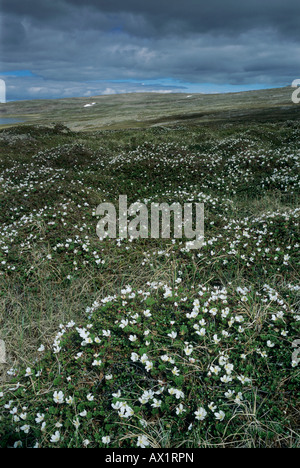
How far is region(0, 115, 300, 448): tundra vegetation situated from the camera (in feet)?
11.8

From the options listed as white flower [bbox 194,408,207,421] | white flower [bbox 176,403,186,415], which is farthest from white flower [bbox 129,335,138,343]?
white flower [bbox 194,408,207,421]

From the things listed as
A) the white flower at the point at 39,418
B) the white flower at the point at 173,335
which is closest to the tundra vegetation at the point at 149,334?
the white flower at the point at 39,418

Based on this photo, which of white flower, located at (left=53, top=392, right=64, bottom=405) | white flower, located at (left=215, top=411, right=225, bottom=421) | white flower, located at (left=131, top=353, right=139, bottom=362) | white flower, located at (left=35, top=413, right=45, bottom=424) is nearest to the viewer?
white flower, located at (left=215, top=411, right=225, bottom=421)

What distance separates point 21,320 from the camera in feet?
20.5

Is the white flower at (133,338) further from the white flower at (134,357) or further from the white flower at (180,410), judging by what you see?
the white flower at (180,410)

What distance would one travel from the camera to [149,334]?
15.2 feet

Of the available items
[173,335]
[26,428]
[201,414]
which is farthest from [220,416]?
[26,428]

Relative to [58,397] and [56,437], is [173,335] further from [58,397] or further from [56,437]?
[56,437]

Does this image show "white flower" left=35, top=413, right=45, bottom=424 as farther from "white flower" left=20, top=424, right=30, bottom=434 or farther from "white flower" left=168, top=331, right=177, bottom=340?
"white flower" left=168, top=331, right=177, bottom=340

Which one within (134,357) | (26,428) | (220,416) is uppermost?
(134,357)

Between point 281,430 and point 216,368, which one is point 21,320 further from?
point 281,430

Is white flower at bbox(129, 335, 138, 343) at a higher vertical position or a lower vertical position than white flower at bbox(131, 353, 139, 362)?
higher

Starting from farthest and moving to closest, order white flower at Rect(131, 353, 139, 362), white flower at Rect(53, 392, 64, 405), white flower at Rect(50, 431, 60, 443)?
white flower at Rect(131, 353, 139, 362) → white flower at Rect(53, 392, 64, 405) → white flower at Rect(50, 431, 60, 443)
